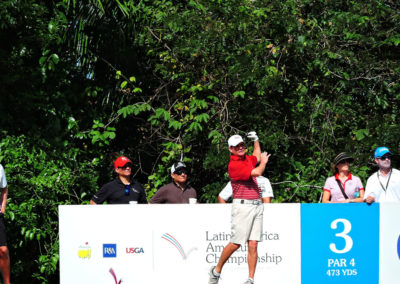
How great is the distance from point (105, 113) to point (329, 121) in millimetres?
3879

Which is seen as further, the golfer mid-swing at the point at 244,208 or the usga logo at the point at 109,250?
the usga logo at the point at 109,250

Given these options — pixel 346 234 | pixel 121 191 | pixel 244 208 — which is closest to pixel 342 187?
pixel 346 234

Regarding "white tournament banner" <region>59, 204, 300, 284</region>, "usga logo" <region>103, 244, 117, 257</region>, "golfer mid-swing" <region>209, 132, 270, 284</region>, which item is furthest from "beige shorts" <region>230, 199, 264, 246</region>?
"usga logo" <region>103, 244, 117, 257</region>

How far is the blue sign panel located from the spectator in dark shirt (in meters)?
1.62

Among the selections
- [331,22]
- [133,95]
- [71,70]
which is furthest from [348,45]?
[71,70]

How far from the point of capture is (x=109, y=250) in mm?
7258

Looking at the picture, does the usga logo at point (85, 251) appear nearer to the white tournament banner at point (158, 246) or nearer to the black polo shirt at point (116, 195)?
the white tournament banner at point (158, 246)

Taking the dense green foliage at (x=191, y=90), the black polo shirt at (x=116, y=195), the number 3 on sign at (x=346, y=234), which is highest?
the dense green foliage at (x=191, y=90)

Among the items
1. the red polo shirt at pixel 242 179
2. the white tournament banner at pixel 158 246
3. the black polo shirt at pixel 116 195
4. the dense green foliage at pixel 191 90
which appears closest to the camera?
the red polo shirt at pixel 242 179

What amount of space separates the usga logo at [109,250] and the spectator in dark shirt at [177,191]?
3.30 feet

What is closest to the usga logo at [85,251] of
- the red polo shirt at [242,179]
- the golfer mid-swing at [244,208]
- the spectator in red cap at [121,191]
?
the spectator in red cap at [121,191]

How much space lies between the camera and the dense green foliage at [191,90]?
9.30 meters

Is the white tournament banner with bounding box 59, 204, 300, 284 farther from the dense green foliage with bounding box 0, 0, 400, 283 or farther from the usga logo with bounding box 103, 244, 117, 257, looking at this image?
the dense green foliage with bounding box 0, 0, 400, 283

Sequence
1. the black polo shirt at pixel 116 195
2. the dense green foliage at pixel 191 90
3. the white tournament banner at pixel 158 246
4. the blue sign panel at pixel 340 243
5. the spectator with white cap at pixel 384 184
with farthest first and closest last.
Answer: the dense green foliage at pixel 191 90, the black polo shirt at pixel 116 195, the spectator with white cap at pixel 384 184, the blue sign panel at pixel 340 243, the white tournament banner at pixel 158 246
